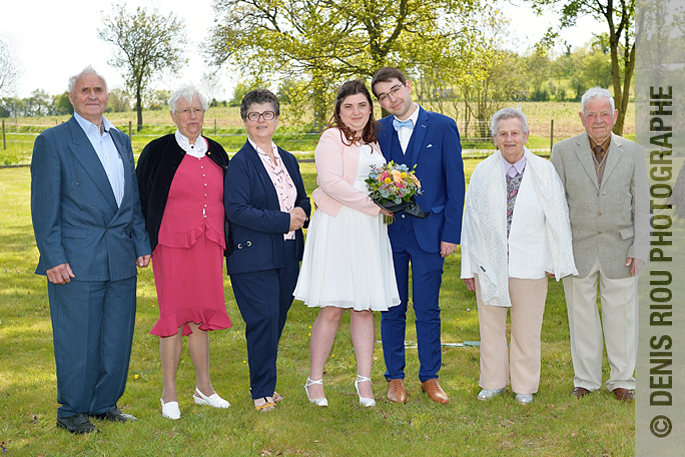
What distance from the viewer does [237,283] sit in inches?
186

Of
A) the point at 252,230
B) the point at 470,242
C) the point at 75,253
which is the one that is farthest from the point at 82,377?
the point at 470,242

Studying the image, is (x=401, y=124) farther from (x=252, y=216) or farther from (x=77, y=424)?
(x=77, y=424)

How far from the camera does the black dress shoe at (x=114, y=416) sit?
4.66m

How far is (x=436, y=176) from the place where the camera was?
4.91m

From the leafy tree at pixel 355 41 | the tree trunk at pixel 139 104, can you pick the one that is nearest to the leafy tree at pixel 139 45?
the tree trunk at pixel 139 104

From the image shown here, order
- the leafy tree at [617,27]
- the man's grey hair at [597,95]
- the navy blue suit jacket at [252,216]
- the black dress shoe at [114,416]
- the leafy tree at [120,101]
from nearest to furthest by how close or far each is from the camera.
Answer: the navy blue suit jacket at [252,216]
the black dress shoe at [114,416]
the man's grey hair at [597,95]
the leafy tree at [617,27]
the leafy tree at [120,101]

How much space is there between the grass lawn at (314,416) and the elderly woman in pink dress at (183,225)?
19.6 inches

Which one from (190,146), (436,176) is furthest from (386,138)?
(190,146)

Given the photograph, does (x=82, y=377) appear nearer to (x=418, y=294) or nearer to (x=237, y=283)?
(x=237, y=283)

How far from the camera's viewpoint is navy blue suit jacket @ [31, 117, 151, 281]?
13.9 ft

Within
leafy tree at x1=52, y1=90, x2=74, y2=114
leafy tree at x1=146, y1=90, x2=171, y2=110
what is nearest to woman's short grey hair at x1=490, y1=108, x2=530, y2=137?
leafy tree at x1=146, y1=90, x2=171, y2=110

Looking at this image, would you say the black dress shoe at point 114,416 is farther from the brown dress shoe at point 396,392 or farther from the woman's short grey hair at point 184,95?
the woman's short grey hair at point 184,95

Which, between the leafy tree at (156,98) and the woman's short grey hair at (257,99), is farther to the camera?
the leafy tree at (156,98)

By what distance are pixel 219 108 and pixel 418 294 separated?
39.2 meters
